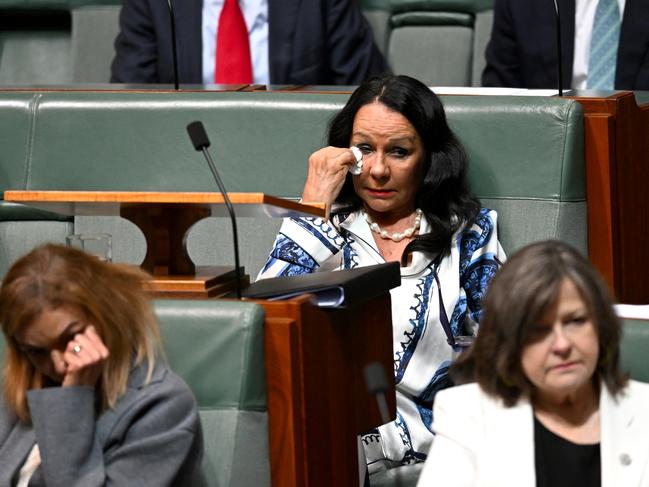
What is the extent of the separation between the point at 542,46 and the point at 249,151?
3.40 ft

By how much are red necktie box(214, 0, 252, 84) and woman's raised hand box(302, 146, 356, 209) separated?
3.64ft

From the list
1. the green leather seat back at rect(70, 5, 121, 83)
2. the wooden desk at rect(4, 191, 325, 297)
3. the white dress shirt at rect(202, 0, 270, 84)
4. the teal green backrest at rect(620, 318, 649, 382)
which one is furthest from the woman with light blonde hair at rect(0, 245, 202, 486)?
the green leather seat back at rect(70, 5, 121, 83)

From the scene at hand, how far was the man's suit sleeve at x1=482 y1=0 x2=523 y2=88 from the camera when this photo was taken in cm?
346

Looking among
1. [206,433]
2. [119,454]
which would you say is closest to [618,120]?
[206,433]

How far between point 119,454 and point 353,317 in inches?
17.0

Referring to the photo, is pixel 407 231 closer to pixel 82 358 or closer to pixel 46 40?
pixel 82 358

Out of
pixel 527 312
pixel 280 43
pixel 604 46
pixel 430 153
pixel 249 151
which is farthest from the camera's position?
pixel 280 43

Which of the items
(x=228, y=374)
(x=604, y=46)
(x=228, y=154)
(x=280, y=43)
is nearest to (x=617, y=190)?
(x=228, y=154)

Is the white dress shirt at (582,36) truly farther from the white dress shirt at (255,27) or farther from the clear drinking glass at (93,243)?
the clear drinking glass at (93,243)

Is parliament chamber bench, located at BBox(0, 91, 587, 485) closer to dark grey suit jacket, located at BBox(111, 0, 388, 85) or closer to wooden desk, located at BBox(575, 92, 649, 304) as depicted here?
wooden desk, located at BBox(575, 92, 649, 304)

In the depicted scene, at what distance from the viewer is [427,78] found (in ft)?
13.3

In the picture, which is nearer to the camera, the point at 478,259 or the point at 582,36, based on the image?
the point at 478,259

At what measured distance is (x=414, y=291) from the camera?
7.85ft

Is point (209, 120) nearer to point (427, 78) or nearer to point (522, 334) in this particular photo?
point (522, 334)
